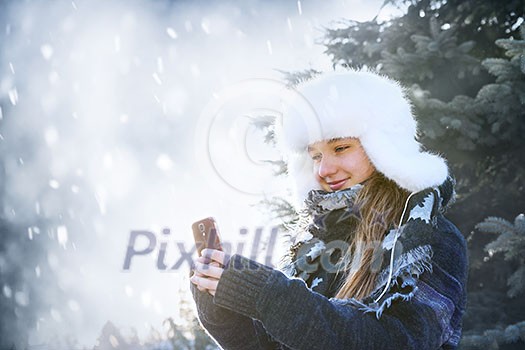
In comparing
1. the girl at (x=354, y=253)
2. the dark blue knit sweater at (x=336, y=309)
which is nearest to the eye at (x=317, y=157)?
the girl at (x=354, y=253)

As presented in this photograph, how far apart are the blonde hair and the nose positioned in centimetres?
12

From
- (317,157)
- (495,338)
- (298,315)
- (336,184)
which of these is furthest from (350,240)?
(495,338)

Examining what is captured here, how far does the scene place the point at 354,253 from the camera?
1808mm

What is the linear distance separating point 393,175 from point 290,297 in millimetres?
→ 761

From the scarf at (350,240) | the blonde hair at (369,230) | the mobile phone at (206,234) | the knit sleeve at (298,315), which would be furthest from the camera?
the blonde hair at (369,230)

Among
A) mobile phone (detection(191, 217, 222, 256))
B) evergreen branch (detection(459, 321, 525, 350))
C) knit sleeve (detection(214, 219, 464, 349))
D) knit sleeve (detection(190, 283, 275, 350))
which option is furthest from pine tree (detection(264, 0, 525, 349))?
mobile phone (detection(191, 217, 222, 256))

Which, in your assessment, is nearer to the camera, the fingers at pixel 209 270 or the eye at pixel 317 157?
the fingers at pixel 209 270

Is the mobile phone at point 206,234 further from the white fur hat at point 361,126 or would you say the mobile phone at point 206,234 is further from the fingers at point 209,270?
the white fur hat at point 361,126

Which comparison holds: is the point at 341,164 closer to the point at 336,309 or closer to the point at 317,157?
the point at 317,157

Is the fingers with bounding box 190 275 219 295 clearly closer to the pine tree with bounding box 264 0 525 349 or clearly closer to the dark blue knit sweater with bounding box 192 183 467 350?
the dark blue knit sweater with bounding box 192 183 467 350

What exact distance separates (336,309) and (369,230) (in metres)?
0.54

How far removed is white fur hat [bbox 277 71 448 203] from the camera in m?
1.83

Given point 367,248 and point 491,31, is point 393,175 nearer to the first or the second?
point 367,248

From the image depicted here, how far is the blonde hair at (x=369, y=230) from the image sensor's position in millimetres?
1653
